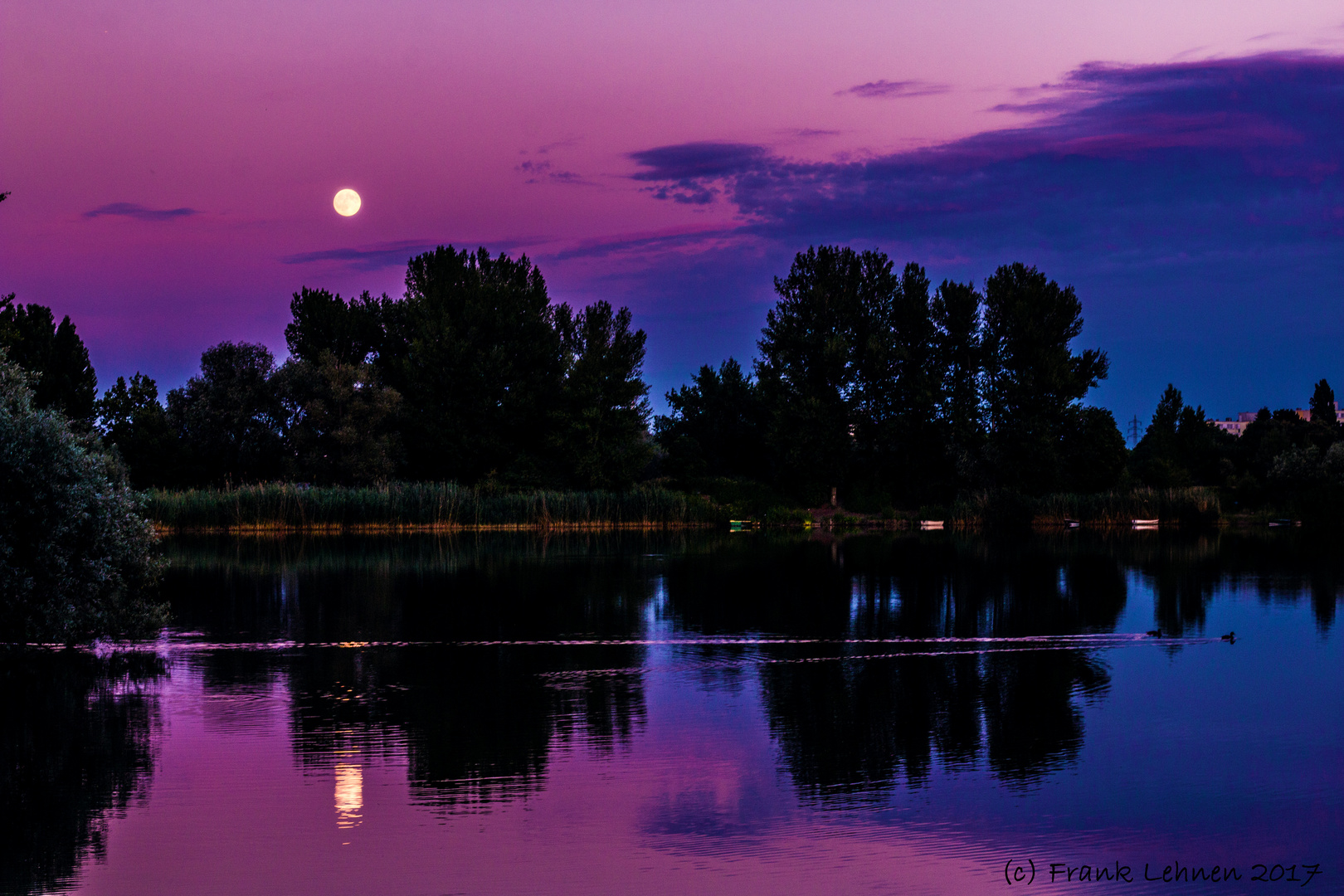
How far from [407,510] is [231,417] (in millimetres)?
16350

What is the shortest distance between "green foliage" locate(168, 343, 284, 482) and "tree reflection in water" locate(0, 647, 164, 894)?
161ft

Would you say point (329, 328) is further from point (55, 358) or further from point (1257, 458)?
point (1257, 458)

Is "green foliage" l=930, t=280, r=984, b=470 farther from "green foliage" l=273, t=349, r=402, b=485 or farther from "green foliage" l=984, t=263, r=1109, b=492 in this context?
"green foliage" l=273, t=349, r=402, b=485

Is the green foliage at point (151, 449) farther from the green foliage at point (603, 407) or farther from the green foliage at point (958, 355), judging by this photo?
the green foliage at point (958, 355)

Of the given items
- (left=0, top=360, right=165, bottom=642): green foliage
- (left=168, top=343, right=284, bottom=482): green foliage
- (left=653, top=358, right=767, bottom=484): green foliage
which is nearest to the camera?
(left=0, top=360, right=165, bottom=642): green foliage

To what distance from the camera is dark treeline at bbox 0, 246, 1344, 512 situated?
63.3 m

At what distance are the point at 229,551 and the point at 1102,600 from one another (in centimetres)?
2602

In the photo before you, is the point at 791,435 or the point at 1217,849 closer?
the point at 1217,849

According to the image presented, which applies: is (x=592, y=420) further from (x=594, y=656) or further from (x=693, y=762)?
(x=693, y=762)

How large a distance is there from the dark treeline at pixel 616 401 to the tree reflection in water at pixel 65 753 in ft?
154

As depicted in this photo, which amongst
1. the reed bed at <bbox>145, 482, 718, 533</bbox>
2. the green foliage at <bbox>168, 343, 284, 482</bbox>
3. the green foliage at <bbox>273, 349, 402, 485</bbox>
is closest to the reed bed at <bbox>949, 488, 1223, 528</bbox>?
the reed bed at <bbox>145, 482, 718, 533</bbox>

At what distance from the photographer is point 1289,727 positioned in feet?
40.6

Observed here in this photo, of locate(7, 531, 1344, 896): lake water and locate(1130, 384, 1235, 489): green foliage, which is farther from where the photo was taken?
locate(1130, 384, 1235, 489): green foliage

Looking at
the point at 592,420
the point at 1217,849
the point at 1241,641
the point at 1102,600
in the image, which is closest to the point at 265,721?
the point at 1217,849
